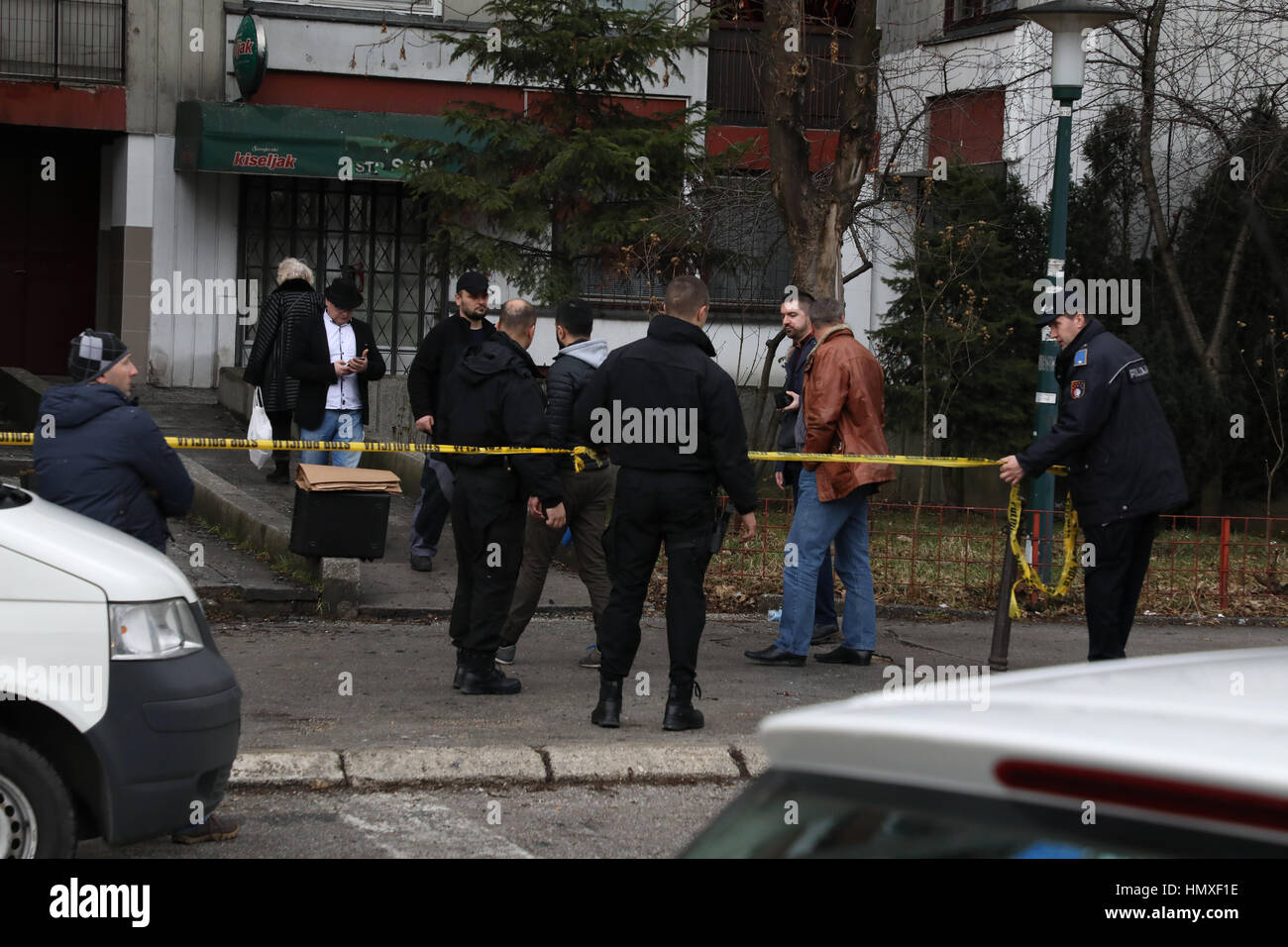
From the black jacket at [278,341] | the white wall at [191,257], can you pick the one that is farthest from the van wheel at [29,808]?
the white wall at [191,257]

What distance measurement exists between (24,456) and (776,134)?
709cm

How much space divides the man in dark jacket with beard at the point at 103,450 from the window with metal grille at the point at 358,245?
1345 cm

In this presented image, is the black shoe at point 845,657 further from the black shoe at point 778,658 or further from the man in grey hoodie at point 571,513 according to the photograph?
the man in grey hoodie at point 571,513

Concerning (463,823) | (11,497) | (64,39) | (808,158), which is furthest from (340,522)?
(64,39)

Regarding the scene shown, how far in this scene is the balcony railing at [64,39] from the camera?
18.4 metres

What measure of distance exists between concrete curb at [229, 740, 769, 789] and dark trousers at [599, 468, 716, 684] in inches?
18.5

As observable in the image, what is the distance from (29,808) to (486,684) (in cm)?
339

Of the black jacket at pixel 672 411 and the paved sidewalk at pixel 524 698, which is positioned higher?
the black jacket at pixel 672 411

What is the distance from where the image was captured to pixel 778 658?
8.51 metres

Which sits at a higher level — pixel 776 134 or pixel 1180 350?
pixel 776 134

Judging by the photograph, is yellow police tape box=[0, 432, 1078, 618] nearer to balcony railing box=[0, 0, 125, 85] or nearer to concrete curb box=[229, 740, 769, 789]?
concrete curb box=[229, 740, 769, 789]

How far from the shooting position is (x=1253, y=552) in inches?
456
